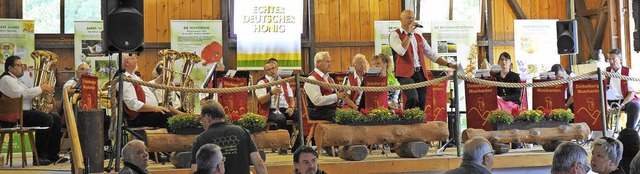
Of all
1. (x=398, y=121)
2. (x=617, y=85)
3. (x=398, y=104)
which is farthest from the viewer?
(x=617, y=85)

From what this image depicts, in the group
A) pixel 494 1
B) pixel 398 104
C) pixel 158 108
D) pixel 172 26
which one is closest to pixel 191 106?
pixel 158 108

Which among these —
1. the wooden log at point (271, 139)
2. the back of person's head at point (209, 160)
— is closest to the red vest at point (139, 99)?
the wooden log at point (271, 139)

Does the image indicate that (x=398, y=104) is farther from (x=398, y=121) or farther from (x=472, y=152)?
(x=472, y=152)

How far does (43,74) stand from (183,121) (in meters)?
2.77

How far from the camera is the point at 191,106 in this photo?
9797 mm

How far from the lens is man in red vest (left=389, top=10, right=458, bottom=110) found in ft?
31.5

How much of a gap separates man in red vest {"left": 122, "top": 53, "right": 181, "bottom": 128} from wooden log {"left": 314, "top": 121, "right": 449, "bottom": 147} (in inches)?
60.2

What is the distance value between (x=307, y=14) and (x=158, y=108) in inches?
255

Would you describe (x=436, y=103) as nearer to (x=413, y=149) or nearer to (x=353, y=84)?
(x=353, y=84)

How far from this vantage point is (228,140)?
20.6ft

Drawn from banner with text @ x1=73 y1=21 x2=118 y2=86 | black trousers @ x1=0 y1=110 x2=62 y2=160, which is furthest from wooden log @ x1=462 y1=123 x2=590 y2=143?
banner with text @ x1=73 y1=21 x2=118 y2=86

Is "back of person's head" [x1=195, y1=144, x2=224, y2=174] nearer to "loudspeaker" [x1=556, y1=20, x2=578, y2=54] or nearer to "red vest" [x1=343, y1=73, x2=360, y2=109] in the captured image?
"red vest" [x1=343, y1=73, x2=360, y2=109]

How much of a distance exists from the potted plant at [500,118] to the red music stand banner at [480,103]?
0.68 feet

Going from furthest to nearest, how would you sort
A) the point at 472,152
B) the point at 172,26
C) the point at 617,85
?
the point at 172,26 < the point at 617,85 < the point at 472,152
